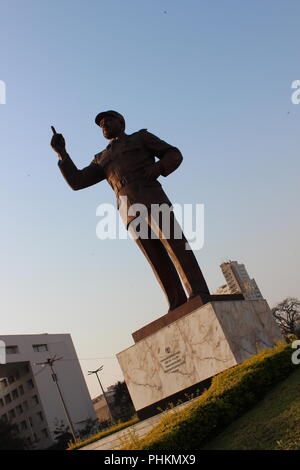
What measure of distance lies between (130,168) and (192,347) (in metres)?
2.56

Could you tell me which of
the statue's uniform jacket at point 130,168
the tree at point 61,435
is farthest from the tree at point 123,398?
the statue's uniform jacket at point 130,168

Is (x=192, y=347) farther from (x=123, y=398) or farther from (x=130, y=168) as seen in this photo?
(x=123, y=398)

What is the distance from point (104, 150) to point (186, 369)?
11.0 ft

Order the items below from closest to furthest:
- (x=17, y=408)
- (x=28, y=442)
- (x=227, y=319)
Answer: (x=227, y=319), (x=28, y=442), (x=17, y=408)

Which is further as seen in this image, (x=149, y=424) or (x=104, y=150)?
(x=104, y=150)

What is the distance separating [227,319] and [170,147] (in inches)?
98.8

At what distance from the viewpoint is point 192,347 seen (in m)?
5.45

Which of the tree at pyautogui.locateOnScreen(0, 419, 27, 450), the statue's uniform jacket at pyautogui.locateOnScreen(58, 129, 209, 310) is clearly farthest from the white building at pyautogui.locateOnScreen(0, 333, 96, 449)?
the statue's uniform jacket at pyautogui.locateOnScreen(58, 129, 209, 310)

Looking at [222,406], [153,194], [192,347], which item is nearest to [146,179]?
[153,194]
